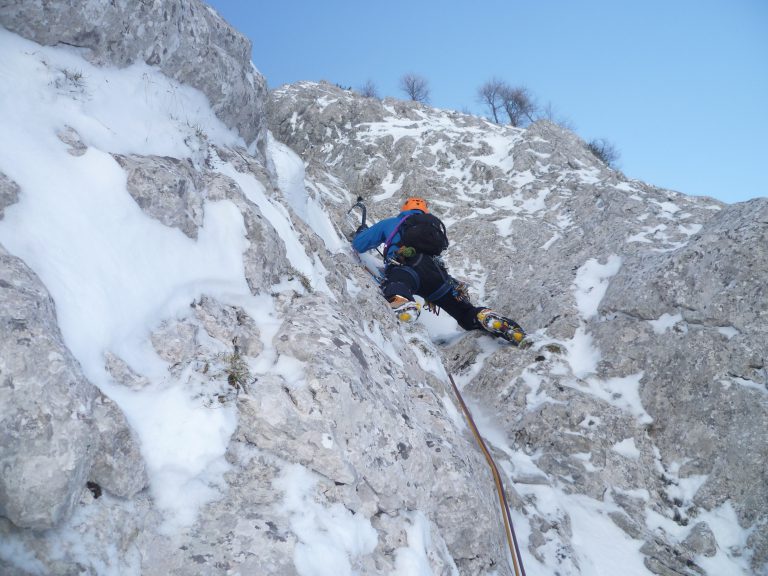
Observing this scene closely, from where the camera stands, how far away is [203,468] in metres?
2.68

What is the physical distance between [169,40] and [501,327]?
19.2 feet

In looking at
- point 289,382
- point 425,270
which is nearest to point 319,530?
point 289,382

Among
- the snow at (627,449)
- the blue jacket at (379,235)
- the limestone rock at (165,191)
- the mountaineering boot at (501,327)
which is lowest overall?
the limestone rock at (165,191)

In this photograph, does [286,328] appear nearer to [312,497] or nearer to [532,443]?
[312,497]

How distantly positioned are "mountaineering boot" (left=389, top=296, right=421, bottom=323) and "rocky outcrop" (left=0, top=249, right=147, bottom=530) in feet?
15.9

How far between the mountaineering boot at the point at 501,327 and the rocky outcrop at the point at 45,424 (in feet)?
20.0

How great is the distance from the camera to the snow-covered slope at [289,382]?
232 centimetres

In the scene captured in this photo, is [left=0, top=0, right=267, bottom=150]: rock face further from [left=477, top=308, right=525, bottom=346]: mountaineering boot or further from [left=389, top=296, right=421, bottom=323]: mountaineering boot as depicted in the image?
[left=477, top=308, right=525, bottom=346]: mountaineering boot

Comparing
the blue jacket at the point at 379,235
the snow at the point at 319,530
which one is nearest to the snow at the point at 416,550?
the snow at the point at 319,530

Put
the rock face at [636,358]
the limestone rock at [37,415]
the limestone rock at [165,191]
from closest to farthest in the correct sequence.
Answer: the limestone rock at [37,415] < the limestone rock at [165,191] < the rock face at [636,358]

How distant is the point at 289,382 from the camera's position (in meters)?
3.34

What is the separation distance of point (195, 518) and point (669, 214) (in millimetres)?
10008

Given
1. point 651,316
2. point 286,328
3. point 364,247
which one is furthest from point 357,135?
point 286,328

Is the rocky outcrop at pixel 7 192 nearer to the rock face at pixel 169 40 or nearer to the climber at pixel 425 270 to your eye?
the rock face at pixel 169 40
